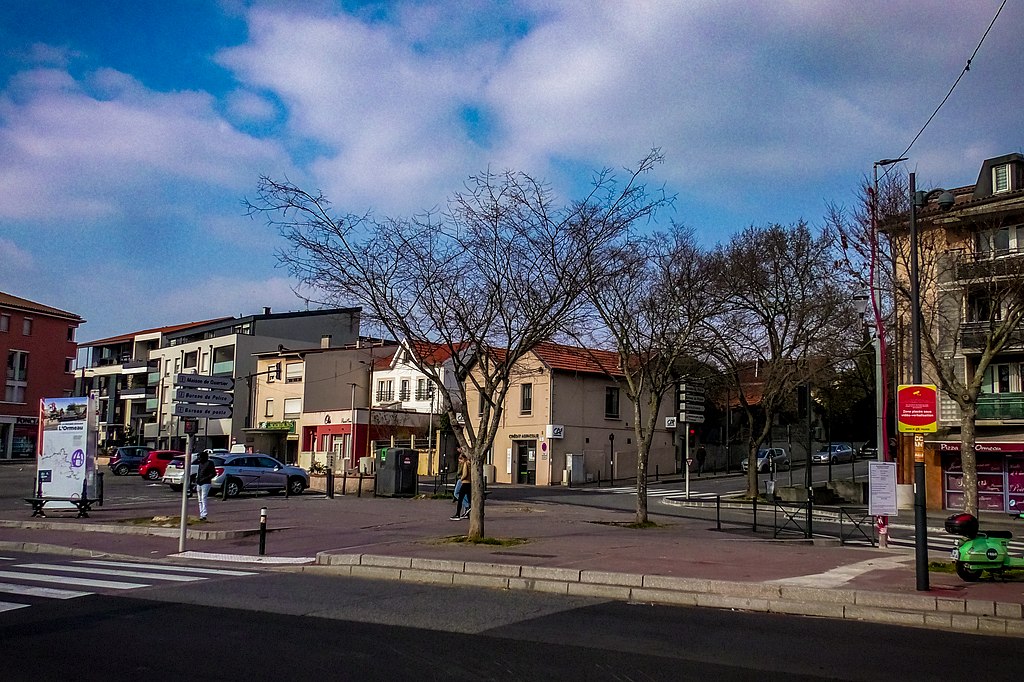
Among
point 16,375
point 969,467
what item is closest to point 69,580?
point 969,467

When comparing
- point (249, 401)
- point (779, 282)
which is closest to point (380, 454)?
point (779, 282)

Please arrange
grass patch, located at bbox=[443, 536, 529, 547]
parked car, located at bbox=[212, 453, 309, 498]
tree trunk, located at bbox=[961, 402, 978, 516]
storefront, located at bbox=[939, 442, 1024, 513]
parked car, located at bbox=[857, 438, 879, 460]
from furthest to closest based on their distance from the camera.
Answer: parked car, located at bbox=[857, 438, 879, 460], storefront, located at bbox=[939, 442, 1024, 513], parked car, located at bbox=[212, 453, 309, 498], grass patch, located at bbox=[443, 536, 529, 547], tree trunk, located at bbox=[961, 402, 978, 516]

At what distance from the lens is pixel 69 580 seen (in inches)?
503

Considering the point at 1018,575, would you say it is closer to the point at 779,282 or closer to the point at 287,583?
the point at 287,583

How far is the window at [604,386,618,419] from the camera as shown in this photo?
54031 millimetres

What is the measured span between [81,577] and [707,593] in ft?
29.4

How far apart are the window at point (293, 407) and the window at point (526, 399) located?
19.0 meters

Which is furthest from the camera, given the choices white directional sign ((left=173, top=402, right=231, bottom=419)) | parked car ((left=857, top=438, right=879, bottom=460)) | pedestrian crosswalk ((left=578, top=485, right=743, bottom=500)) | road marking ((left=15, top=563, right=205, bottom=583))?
parked car ((left=857, top=438, right=879, bottom=460))

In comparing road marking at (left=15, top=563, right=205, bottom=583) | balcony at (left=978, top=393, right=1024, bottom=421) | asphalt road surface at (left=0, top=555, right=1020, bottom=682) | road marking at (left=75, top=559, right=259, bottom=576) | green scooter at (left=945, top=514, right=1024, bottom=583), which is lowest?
road marking at (left=75, top=559, right=259, bottom=576)

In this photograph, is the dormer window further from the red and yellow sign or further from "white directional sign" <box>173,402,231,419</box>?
"white directional sign" <box>173,402,231,419</box>

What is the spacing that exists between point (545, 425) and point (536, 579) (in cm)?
3792

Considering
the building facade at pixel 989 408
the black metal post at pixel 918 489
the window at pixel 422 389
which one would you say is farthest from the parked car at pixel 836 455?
the black metal post at pixel 918 489

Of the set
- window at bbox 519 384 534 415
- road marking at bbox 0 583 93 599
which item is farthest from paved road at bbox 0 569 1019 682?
window at bbox 519 384 534 415

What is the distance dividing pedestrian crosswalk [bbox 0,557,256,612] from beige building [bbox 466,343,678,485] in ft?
115
